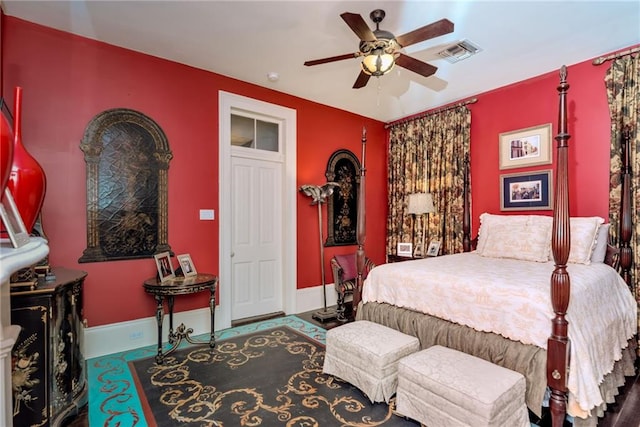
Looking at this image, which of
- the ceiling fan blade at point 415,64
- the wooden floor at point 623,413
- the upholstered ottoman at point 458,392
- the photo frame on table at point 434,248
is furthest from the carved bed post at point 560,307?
the photo frame on table at point 434,248

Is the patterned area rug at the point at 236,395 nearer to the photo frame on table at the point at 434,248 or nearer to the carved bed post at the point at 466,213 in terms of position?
the photo frame on table at the point at 434,248

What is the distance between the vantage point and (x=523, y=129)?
389 cm

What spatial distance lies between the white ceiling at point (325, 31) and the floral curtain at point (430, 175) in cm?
84

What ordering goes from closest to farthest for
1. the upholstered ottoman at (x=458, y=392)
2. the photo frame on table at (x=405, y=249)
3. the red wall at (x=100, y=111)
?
the upholstered ottoman at (x=458, y=392), the red wall at (x=100, y=111), the photo frame on table at (x=405, y=249)

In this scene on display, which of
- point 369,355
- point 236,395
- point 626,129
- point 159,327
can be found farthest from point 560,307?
point 159,327

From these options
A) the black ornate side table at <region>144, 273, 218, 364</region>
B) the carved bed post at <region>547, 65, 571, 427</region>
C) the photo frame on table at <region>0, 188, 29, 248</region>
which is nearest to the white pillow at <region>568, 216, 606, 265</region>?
the carved bed post at <region>547, 65, 571, 427</region>

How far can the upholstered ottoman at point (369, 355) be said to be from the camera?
2.21 meters

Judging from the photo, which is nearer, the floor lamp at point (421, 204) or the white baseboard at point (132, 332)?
the white baseboard at point (132, 332)

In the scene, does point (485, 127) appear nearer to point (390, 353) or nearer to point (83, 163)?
point (390, 353)

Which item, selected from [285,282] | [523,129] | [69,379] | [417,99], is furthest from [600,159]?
[69,379]

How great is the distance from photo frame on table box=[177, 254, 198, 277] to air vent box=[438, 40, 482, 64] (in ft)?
10.8

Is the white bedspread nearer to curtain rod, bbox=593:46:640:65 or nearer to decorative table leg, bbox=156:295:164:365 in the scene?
decorative table leg, bbox=156:295:164:365

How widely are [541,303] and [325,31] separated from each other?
264 cm

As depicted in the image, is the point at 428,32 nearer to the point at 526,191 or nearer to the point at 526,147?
the point at 526,147
